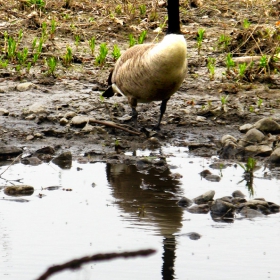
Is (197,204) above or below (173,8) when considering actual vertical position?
below

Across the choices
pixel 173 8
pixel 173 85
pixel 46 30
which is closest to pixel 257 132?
pixel 173 85

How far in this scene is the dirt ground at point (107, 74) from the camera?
715 centimetres

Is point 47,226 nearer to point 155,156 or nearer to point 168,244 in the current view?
point 168,244

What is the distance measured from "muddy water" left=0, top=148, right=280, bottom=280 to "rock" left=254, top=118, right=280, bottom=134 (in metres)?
1.24

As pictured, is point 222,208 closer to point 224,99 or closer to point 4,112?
point 224,99

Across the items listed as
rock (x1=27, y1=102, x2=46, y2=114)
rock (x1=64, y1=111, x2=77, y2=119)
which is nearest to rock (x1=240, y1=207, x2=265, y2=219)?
rock (x1=64, y1=111, x2=77, y2=119)

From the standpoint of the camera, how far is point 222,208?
4.64m

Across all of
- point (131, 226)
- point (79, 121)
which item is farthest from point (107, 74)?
point (131, 226)

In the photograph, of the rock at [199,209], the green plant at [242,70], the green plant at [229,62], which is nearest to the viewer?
the rock at [199,209]

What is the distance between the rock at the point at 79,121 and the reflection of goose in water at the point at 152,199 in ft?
4.19

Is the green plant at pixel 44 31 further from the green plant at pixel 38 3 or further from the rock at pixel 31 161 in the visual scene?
the rock at pixel 31 161

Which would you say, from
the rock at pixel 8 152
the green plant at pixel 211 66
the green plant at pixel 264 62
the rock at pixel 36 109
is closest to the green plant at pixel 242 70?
the green plant at pixel 264 62

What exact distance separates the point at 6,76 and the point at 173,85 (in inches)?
121

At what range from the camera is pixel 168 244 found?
3.88m
